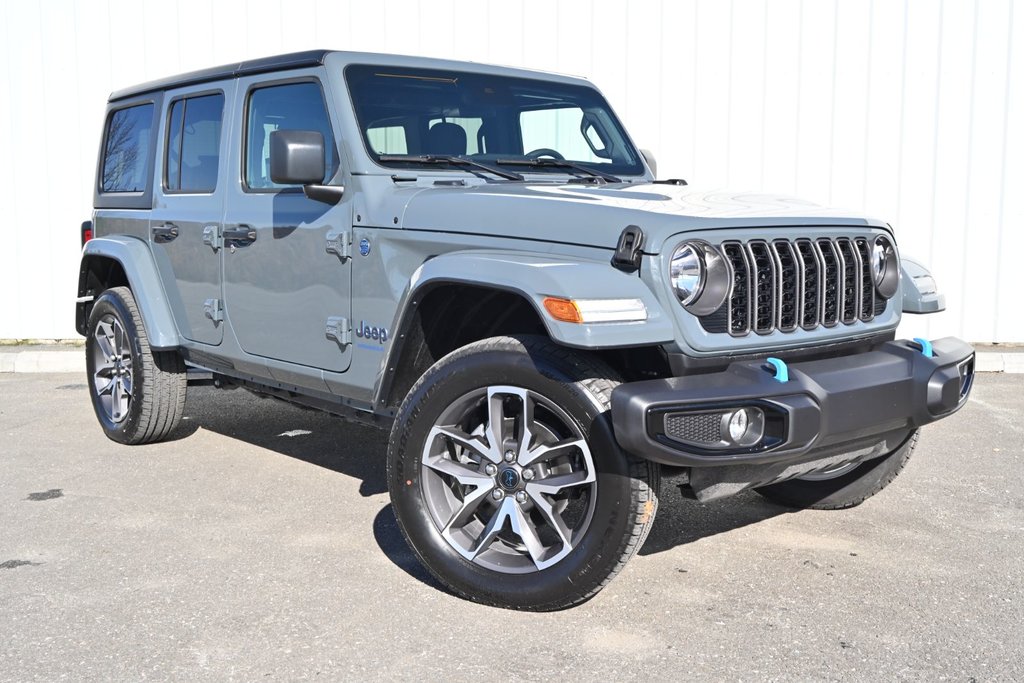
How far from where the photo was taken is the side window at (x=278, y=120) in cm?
453

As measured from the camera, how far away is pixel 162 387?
586 centimetres

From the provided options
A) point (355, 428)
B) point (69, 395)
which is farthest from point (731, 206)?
point (69, 395)

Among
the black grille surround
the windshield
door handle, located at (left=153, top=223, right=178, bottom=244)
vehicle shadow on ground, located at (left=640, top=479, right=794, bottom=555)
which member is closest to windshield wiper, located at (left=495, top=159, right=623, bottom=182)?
the windshield

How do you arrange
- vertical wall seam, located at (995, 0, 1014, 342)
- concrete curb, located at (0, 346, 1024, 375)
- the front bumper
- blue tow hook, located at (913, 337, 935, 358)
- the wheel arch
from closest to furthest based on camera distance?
the front bumper
the wheel arch
blue tow hook, located at (913, 337, 935, 358)
concrete curb, located at (0, 346, 1024, 375)
vertical wall seam, located at (995, 0, 1014, 342)

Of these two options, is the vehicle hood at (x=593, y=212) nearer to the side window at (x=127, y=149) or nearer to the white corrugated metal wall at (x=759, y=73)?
the side window at (x=127, y=149)

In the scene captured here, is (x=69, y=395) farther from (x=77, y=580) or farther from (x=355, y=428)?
(x=77, y=580)

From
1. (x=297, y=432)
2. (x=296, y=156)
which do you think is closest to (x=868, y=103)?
(x=297, y=432)

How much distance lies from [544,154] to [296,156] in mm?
1243

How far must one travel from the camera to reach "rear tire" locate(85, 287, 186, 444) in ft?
19.1

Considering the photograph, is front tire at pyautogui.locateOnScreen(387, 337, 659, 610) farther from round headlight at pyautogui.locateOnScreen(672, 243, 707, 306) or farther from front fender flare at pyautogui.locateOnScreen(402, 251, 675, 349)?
round headlight at pyautogui.locateOnScreen(672, 243, 707, 306)

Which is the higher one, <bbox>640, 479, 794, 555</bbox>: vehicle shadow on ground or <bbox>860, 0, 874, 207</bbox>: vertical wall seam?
<bbox>860, 0, 874, 207</bbox>: vertical wall seam

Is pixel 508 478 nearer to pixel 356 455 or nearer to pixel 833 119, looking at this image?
pixel 356 455

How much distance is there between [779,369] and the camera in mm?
3266

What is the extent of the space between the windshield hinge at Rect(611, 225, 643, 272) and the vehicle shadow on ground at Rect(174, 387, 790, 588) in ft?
2.88
